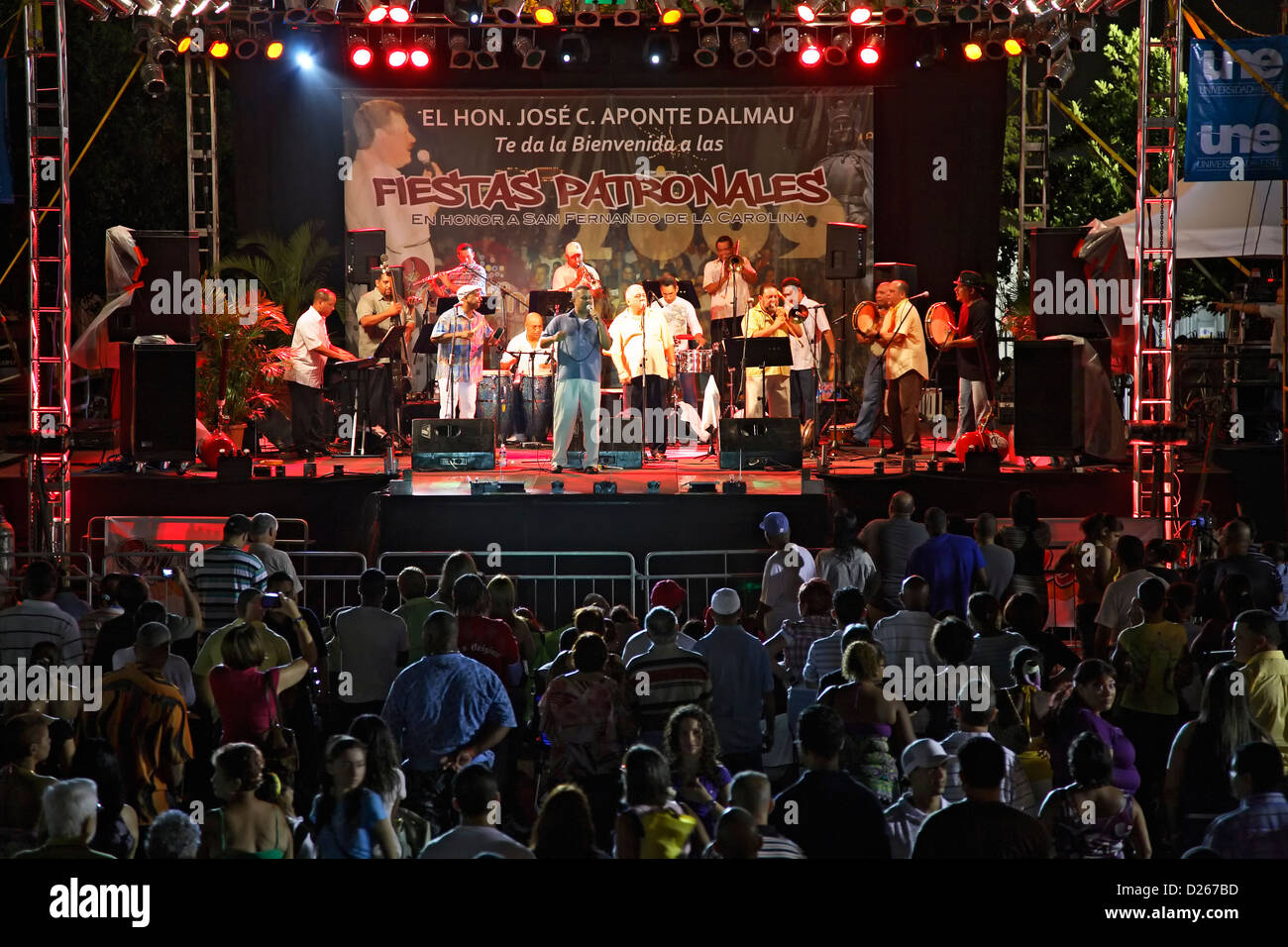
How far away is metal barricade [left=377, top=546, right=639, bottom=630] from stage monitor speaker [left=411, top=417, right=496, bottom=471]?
1270mm

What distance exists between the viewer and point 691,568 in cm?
1186

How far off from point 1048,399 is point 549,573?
178 inches

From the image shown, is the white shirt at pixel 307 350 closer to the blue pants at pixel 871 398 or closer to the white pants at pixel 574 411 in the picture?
the white pants at pixel 574 411

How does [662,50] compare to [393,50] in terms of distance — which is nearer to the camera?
[393,50]

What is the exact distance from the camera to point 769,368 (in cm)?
1600

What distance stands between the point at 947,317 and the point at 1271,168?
14.8 feet

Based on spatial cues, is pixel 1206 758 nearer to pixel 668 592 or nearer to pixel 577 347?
pixel 668 592

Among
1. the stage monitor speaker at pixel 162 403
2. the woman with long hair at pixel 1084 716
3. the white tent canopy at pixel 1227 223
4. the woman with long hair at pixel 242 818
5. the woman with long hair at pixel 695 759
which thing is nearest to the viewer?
the woman with long hair at pixel 242 818

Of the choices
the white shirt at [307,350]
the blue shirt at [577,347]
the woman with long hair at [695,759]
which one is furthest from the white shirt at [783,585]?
the white shirt at [307,350]

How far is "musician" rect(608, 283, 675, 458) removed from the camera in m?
15.3

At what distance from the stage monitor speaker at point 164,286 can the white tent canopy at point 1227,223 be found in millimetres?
8254

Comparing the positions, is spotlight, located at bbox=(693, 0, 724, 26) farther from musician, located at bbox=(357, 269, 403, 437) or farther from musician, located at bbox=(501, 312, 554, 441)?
musician, located at bbox=(357, 269, 403, 437)

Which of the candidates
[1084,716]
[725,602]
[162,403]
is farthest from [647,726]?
[162,403]

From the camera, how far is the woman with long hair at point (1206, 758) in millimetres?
5945
